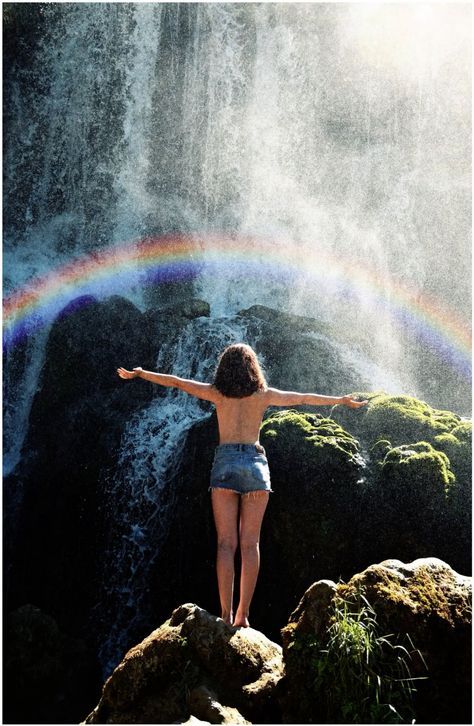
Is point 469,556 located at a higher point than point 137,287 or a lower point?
lower

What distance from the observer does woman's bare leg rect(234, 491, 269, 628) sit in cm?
414

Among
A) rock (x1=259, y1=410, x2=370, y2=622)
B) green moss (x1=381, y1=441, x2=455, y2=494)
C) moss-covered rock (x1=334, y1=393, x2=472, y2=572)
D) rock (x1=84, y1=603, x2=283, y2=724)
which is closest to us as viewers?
rock (x1=84, y1=603, x2=283, y2=724)

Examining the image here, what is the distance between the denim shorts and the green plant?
993 millimetres

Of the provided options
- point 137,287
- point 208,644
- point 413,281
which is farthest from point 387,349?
point 208,644

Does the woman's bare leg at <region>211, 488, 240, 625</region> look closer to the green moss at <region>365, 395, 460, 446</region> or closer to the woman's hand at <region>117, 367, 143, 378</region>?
the woman's hand at <region>117, 367, 143, 378</region>

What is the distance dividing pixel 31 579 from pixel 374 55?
13.8m

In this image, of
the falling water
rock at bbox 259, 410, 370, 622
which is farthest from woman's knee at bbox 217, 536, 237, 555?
the falling water

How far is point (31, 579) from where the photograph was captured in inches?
373

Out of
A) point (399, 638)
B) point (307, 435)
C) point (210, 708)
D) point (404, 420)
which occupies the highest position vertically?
point (404, 420)

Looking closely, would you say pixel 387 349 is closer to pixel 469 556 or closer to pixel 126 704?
pixel 469 556

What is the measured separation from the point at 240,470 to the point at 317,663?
1209 millimetres

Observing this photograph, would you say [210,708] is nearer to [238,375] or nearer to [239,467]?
[239,467]

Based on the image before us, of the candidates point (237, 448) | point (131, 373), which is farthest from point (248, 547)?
point (131, 373)

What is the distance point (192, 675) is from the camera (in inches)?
148
